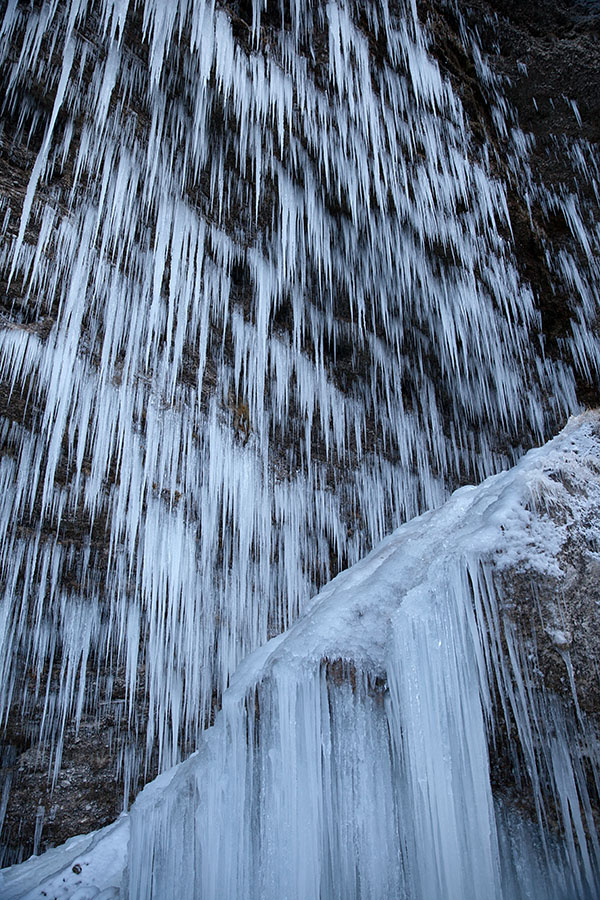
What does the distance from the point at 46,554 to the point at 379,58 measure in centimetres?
596

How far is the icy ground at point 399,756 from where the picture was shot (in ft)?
5.82

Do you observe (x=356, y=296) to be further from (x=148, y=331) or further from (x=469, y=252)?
(x=148, y=331)

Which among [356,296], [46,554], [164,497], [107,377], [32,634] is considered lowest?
[32,634]

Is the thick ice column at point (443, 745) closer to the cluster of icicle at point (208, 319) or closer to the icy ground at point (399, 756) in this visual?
the icy ground at point (399, 756)

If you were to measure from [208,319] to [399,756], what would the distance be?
4.52 metres

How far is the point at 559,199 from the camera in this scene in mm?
7738

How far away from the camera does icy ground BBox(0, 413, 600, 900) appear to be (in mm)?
1775

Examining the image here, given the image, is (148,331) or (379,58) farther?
(379,58)

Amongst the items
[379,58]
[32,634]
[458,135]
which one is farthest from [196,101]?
[32,634]

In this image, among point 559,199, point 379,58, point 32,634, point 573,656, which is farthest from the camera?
point 559,199

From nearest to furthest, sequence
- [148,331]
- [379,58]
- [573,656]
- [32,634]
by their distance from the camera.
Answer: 1. [573,656]
2. [32,634]
3. [148,331]
4. [379,58]

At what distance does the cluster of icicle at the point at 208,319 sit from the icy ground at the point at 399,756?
2.52m

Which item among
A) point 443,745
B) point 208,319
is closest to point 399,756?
point 443,745

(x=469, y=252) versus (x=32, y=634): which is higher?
(x=469, y=252)
